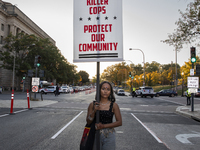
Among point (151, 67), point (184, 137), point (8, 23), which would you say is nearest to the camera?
point (184, 137)

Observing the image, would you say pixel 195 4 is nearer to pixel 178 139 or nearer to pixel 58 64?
pixel 178 139

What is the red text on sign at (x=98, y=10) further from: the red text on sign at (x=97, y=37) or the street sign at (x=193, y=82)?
the street sign at (x=193, y=82)

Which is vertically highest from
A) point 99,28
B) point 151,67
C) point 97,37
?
point 151,67

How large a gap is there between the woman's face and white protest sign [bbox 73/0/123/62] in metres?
0.41

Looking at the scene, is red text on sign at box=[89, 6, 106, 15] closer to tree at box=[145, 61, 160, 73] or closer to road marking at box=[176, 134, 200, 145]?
road marking at box=[176, 134, 200, 145]

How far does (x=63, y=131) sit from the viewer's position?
696 centimetres

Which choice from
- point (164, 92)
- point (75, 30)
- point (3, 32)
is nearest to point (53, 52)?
point (3, 32)

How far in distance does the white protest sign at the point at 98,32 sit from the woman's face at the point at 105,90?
414 millimetres

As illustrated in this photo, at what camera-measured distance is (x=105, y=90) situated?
2.99 meters

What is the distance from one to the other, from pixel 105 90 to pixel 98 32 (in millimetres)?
926

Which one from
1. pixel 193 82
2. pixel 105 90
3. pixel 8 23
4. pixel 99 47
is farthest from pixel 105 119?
pixel 8 23

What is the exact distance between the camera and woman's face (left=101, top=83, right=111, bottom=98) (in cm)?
297

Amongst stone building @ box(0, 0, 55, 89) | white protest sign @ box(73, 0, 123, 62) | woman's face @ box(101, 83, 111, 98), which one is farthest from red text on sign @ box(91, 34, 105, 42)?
stone building @ box(0, 0, 55, 89)

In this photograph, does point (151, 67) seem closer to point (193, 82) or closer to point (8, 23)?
point (8, 23)
